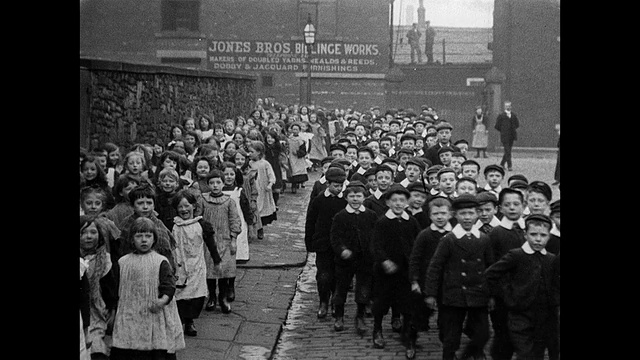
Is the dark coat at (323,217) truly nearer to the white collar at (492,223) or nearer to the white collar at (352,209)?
the white collar at (352,209)

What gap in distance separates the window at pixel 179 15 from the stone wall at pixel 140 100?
11.3m

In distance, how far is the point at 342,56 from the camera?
30359 mm

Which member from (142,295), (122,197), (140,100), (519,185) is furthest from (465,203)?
(140,100)

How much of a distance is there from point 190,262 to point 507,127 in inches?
392

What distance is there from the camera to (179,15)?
99.2 feet

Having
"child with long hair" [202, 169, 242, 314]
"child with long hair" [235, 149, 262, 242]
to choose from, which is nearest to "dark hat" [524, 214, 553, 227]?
"child with long hair" [202, 169, 242, 314]

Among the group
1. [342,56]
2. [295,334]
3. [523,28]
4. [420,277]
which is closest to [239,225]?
[295,334]

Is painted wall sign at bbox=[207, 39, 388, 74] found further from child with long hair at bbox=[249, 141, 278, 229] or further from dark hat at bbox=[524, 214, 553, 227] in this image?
dark hat at bbox=[524, 214, 553, 227]

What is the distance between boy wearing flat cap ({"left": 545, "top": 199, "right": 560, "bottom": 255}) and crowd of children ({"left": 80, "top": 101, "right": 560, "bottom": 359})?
10 millimetres

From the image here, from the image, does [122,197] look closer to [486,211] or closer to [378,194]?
[378,194]

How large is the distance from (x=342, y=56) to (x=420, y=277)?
23.8 m

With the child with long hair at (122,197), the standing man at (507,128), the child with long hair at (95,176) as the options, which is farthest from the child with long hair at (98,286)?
the standing man at (507,128)

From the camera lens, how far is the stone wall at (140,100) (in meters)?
10.1
